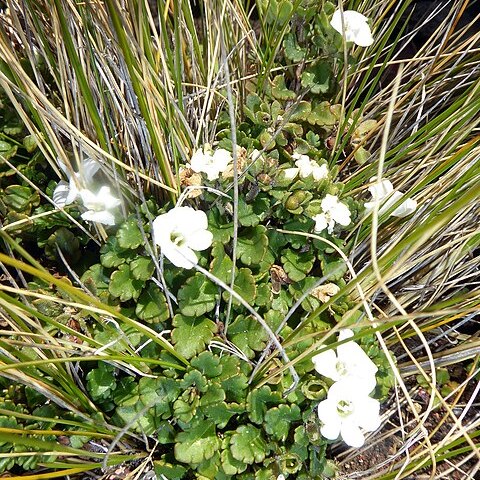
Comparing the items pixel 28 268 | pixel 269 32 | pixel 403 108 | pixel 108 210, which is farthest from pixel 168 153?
pixel 403 108

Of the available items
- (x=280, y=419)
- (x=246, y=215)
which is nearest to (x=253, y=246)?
(x=246, y=215)

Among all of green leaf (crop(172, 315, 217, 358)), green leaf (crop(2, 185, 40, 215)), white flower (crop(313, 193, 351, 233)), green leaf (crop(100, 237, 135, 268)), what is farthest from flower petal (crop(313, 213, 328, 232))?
green leaf (crop(2, 185, 40, 215))

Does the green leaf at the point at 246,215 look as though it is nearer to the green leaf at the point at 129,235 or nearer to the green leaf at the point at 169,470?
the green leaf at the point at 129,235

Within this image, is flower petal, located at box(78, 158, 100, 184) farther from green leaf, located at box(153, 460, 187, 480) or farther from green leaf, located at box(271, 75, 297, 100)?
green leaf, located at box(153, 460, 187, 480)

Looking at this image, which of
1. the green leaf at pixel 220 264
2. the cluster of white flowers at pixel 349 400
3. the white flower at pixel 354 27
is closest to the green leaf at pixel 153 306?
the green leaf at pixel 220 264

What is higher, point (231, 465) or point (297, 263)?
point (297, 263)

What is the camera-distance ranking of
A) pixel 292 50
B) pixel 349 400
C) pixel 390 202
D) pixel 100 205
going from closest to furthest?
pixel 349 400, pixel 100 205, pixel 390 202, pixel 292 50

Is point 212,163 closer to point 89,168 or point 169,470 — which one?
point 89,168
